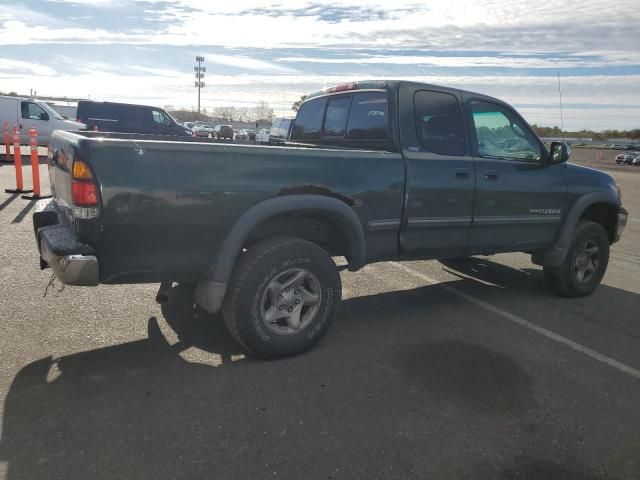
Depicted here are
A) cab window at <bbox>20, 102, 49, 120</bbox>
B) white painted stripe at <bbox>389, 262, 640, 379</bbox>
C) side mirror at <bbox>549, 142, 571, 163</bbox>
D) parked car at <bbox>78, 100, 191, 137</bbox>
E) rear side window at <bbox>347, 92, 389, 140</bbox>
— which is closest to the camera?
white painted stripe at <bbox>389, 262, 640, 379</bbox>

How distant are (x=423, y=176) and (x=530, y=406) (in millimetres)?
1868

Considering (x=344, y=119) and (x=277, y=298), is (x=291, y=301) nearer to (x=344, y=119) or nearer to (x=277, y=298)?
(x=277, y=298)

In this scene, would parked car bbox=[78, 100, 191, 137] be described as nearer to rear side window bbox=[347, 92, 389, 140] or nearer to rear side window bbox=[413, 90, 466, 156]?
rear side window bbox=[347, 92, 389, 140]

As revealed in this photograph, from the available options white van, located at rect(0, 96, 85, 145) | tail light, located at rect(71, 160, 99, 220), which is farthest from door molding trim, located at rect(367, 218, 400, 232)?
white van, located at rect(0, 96, 85, 145)

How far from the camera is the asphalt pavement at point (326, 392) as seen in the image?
104 inches

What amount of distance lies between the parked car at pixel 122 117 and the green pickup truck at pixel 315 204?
1592 cm

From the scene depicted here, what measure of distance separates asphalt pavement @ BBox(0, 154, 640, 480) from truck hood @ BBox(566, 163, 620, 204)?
3.98ft

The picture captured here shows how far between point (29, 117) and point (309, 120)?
18771 mm

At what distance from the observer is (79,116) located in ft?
66.4

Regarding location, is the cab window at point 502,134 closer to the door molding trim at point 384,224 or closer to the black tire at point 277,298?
the door molding trim at point 384,224

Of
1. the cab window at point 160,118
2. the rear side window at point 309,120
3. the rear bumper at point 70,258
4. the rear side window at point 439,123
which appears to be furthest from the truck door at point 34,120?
the rear side window at point 439,123

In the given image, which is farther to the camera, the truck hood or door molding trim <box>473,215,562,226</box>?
the truck hood

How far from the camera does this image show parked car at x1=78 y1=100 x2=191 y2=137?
65.4ft

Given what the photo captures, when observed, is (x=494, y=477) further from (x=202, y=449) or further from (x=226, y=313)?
(x=226, y=313)
